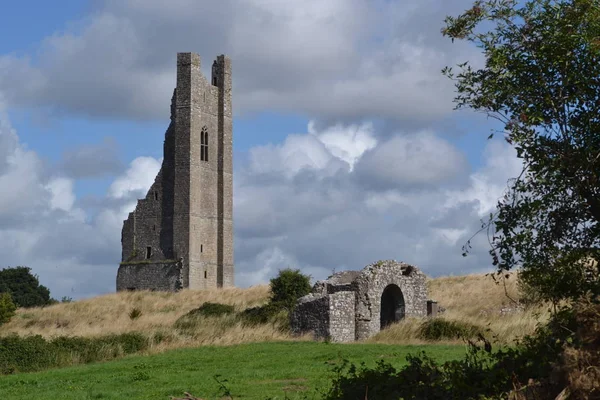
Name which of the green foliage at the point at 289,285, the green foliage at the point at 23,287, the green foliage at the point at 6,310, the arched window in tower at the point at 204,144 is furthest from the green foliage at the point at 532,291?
the green foliage at the point at 23,287

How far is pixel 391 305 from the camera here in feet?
106

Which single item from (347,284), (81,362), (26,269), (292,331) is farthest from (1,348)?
(26,269)

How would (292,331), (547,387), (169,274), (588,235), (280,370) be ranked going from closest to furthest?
(547,387), (588,235), (280,370), (292,331), (169,274)

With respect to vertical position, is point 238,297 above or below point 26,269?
below

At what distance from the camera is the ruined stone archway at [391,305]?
1232 inches

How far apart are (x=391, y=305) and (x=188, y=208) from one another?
131 ft

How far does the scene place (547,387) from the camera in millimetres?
8992

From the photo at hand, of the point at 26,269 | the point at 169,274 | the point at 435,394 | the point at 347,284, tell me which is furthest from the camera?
the point at 26,269

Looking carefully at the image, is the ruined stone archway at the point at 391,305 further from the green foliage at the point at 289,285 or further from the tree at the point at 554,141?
the tree at the point at 554,141

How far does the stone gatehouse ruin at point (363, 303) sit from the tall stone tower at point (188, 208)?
3832 cm

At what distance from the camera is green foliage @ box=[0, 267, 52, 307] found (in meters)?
71.4

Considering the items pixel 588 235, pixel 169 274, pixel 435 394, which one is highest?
pixel 169 274

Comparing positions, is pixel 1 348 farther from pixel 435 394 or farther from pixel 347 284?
pixel 435 394

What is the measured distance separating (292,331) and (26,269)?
53024mm
